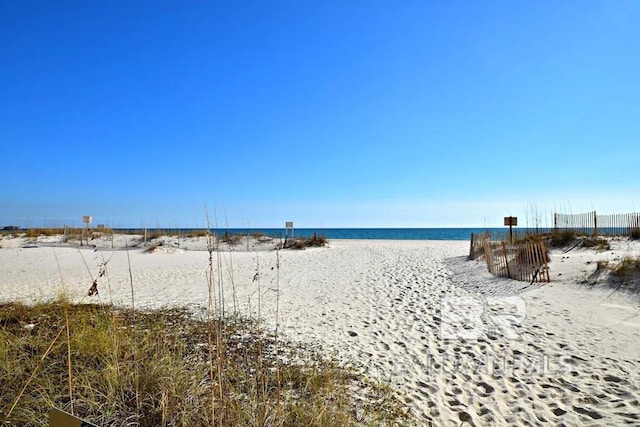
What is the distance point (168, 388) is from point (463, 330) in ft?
15.4

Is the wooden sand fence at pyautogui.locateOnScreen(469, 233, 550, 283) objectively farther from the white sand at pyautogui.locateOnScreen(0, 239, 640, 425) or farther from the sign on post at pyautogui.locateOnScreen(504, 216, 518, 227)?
the sign on post at pyautogui.locateOnScreen(504, 216, 518, 227)

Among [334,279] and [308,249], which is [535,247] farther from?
[308,249]

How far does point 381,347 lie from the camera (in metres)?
5.20

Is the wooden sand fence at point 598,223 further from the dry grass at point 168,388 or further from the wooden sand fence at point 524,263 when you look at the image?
the dry grass at point 168,388

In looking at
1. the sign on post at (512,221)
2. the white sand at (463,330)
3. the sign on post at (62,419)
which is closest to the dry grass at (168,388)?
the white sand at (463,330)

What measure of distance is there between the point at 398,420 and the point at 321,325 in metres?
3.21

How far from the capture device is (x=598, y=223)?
20719mm

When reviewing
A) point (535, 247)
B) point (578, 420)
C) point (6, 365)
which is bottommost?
point (578, 420)

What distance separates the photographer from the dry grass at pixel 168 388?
2725 mm

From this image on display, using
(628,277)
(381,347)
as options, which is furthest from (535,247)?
(381,347)

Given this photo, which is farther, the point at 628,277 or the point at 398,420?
the point at 628,277

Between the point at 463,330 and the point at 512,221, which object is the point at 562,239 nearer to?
the point at 512,221

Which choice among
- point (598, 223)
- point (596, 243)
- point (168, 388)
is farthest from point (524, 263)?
point (598, 223)

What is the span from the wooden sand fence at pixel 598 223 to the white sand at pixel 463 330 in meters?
11.0
